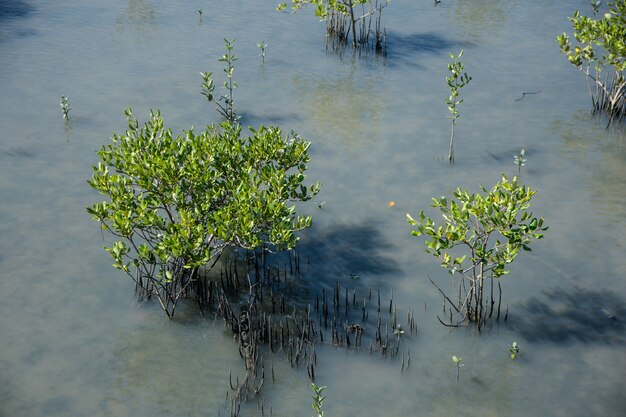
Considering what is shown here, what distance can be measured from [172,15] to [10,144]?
721cm

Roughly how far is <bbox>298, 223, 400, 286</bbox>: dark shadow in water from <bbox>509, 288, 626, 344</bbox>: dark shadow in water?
1670 mm

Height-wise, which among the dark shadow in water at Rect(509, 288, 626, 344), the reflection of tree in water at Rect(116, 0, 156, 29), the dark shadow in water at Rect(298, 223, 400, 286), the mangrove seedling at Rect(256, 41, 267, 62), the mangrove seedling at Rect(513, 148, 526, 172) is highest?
the reflection of tree in water at Rect(116, 0, 156, 29)

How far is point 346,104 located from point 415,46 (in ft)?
11.1

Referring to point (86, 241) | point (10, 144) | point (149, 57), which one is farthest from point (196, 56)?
point (86, 241)

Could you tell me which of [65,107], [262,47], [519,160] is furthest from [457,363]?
[262,47]

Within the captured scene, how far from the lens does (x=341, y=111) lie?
13.3m

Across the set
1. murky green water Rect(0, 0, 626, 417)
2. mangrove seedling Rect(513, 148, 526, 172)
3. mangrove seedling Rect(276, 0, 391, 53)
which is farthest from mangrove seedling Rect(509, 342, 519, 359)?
mangrove seedling Rect(276, 0, 391, 53)

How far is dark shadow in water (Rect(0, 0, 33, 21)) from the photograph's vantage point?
17.2 m

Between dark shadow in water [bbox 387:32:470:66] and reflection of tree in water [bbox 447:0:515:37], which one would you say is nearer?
dark shadow in water [bbox 387:32:470:66]

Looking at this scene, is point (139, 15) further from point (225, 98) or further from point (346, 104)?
point (346, 104)

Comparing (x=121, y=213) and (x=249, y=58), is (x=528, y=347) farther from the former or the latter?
(x=249, y=58)

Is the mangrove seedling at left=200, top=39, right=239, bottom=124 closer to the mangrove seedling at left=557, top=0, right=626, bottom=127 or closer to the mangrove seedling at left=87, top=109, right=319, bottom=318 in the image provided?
the mangrove seedling at left=87, top=109, right=319, bottom=318

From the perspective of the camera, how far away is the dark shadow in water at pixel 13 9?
17.2 m

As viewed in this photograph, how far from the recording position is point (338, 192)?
10.7 metres
